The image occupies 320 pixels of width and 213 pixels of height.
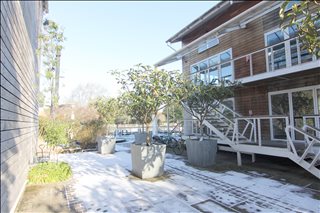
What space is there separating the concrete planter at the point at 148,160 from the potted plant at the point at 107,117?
15.5ft

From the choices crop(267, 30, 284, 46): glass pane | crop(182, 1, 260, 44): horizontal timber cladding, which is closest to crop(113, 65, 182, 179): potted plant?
crop(267, 30, 284, 46): glass pane

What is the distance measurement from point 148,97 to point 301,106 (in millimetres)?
6113

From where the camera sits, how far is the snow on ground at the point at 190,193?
4.24 metres

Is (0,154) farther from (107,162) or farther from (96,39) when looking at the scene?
(96,39)

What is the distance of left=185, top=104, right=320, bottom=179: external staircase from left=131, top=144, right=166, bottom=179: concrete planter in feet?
9.95

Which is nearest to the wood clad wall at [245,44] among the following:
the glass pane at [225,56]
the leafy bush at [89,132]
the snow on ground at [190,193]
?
the glass pane at [225,56]

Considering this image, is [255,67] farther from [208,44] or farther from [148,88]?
[148,88]

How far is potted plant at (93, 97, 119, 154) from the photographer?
10.9m

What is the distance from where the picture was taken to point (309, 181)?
19.3ft

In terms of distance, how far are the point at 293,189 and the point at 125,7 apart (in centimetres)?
A: 1281

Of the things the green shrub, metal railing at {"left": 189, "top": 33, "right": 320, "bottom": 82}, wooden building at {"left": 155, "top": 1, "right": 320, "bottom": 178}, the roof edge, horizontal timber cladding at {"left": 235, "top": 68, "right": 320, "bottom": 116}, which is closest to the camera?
the green shrub

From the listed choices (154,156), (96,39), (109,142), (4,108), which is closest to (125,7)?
(96,39)

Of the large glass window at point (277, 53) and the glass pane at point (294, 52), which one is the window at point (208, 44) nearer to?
the large glass window at point (277, 53)

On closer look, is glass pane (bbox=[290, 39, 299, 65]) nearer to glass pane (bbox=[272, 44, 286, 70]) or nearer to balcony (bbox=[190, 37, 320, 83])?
balcony (bbox=[190, 37, 320, 83])
